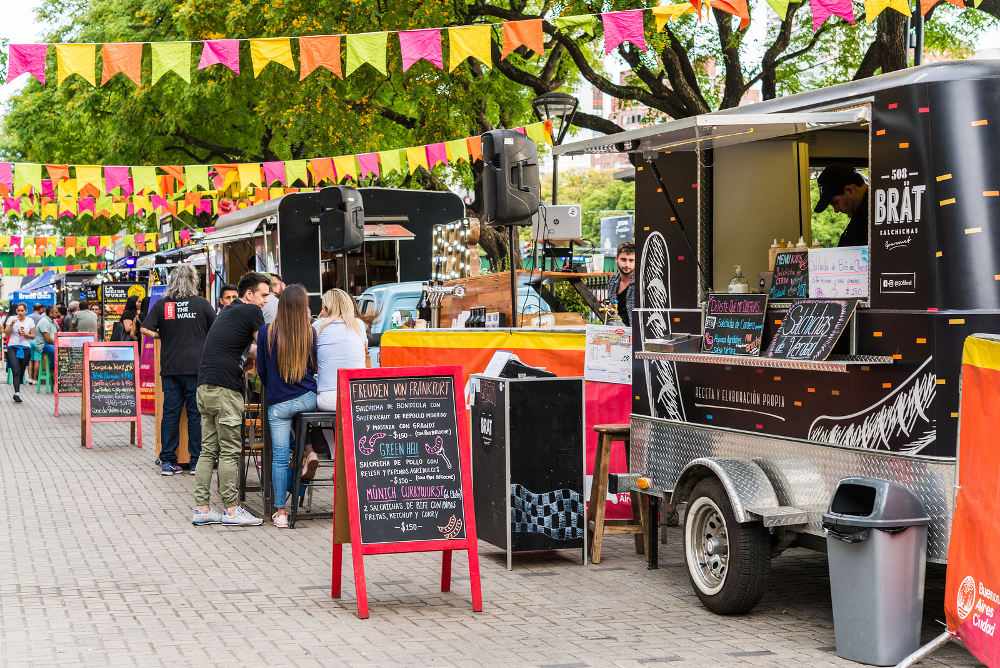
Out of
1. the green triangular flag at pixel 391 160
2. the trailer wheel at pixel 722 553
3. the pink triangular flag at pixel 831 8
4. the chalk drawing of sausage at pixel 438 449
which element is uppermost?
the green triangular flag at pixel 391 160

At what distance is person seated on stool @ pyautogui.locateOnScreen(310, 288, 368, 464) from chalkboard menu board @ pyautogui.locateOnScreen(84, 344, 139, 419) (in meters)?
6.77

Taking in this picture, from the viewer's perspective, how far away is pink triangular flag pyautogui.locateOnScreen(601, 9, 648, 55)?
37.3 ft

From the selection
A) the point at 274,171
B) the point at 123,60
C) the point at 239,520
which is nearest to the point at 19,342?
the point at 274,171

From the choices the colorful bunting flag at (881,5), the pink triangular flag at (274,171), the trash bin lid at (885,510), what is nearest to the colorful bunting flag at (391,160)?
the pink triangular flag at (274,171)

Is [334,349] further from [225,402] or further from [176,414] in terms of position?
[176,414]

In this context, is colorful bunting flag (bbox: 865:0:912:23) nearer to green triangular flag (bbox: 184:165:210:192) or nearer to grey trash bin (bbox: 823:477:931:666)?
grey trash bin (bbox: 823:477:931:666)

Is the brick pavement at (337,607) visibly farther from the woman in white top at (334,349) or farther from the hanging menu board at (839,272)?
the hanging menu board at (839,272)

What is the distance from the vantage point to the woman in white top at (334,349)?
362 inches

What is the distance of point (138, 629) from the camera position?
614 centimetres

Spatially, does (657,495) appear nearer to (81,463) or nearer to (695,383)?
(695,383)

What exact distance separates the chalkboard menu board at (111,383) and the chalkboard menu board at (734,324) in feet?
33.2

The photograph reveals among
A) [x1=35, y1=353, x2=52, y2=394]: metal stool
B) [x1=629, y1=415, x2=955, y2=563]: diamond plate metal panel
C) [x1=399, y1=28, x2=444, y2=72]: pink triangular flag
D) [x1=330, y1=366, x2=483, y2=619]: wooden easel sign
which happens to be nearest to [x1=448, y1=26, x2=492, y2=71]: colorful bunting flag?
[x1=399, y1=28, x2=444, y2=72]: pink triangular flag

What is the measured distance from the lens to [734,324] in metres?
6.88

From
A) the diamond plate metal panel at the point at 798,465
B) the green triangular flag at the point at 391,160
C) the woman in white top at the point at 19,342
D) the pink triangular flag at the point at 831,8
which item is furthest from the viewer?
the woman in white top at the point at 19,342
